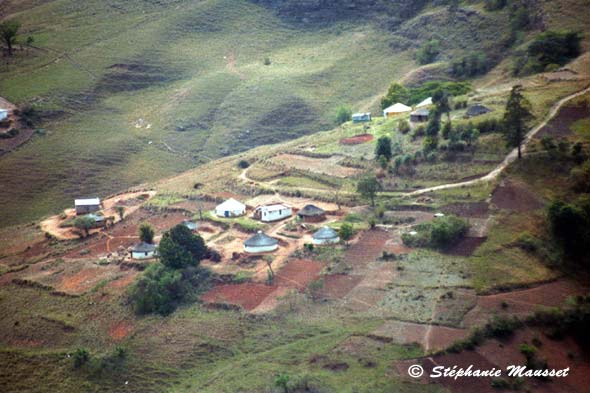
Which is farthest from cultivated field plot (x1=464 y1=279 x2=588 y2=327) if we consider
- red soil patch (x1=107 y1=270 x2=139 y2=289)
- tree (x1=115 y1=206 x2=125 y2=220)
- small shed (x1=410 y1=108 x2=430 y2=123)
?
tree (x1=115 y1=206 x2=125 y2=220)

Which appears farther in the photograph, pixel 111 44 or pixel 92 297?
pixel 111 44

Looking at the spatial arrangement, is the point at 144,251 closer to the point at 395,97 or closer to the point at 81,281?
the point at 81,281

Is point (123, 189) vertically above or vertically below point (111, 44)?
below

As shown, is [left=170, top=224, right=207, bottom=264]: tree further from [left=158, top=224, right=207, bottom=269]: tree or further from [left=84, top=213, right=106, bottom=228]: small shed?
[left=84, top=213, right=106, bottom=228]: small shed

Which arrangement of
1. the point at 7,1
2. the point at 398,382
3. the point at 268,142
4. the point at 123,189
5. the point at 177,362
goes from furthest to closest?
1. the point at 7,1
2. the point at 268,142
3. the point at 123,189
4. the point at 177,362
5. the point at 398,382

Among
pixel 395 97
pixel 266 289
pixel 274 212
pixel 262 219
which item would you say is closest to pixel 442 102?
pixel 395 97

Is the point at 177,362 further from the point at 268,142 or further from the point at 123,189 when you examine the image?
the point at 268,142

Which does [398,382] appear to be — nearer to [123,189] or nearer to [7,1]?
[123,189]

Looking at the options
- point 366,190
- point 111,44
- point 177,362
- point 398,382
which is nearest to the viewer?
point 398,382

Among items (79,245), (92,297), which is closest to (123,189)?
(79,245)
